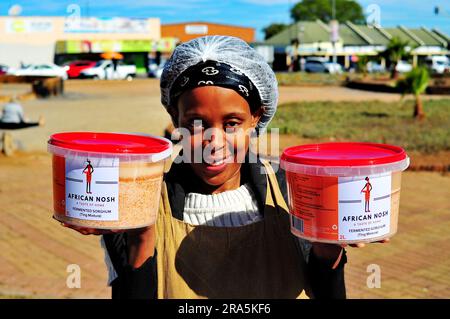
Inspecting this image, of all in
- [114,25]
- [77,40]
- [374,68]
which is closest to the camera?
[77,40]

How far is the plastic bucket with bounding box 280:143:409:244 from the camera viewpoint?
1468 mm

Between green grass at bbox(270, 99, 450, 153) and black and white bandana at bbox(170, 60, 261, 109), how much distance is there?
33.4ft

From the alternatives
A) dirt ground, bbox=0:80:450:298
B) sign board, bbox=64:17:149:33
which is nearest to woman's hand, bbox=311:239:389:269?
dirt ground, bbox=0:80:450:298

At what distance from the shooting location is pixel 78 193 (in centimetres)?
157

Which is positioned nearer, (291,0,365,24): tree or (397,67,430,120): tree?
(397,67,430,120): tree

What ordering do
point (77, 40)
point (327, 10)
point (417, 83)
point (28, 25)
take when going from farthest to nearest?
point (327, 10) → point (77, 40) → point (28, 25) → point (417, 83)

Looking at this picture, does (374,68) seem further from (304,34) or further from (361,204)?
(361,204)

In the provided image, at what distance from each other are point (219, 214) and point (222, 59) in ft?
1.49

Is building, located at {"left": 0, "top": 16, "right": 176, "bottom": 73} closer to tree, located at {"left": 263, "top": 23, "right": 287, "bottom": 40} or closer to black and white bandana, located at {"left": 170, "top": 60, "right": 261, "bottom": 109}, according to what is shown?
black and white bandana, located at {"left": 170, "top": 60, "right": 261, "bottom": 109}

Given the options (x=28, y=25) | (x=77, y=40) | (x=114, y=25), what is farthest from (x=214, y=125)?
(x=114, y=25)

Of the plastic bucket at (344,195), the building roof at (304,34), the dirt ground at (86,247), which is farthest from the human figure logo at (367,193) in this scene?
the building roof at (304,34)

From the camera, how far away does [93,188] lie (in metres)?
1.54

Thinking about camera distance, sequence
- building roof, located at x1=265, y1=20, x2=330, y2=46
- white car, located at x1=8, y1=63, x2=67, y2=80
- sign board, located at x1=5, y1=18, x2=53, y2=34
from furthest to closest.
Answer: building roof, located at x1=265, y1=20, x2=330, y2=46
sign board, located at x1=5, y1=18, x2=53, y2=34
white car, located at x1=8, y1=63, x2=67, y2=80
